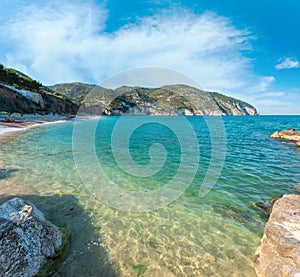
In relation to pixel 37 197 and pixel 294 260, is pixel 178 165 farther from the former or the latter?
pixel 294 260

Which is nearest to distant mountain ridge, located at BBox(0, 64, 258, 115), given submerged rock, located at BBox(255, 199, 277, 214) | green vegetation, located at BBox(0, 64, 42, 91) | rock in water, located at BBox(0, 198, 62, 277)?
green vegetation, located at BBox(0, 64, 42, 91)

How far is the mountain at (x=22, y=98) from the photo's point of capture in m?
49.7

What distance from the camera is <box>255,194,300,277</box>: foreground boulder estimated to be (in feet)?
11.8

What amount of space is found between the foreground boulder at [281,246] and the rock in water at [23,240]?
503cm

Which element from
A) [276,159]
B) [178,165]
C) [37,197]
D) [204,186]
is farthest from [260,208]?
[276,159]

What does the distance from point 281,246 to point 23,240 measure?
5722 millimetres

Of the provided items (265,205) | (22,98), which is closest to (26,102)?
(22,98)

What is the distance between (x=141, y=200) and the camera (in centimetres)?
797

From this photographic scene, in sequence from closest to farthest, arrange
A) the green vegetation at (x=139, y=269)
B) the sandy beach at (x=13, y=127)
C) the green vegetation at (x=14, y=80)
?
the green vegetation at (x=139, y=269) < the sandy beach at (x=13, y=127) < the green vegetation at (x=14, y=80)

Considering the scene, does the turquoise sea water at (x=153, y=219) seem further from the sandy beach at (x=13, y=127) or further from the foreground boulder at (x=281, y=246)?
the sandy beach at (x=13, y=127)

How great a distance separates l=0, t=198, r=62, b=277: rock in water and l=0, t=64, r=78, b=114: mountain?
5673cm

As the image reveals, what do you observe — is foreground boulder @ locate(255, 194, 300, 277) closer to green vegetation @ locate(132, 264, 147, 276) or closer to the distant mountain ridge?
green vegetation @ locate(132, 264, 147, 276)

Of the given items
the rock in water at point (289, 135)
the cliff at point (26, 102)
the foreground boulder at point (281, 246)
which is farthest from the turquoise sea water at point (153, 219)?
the cliff at point (26, 102)

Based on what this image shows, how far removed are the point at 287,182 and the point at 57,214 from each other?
11912 millimetres
